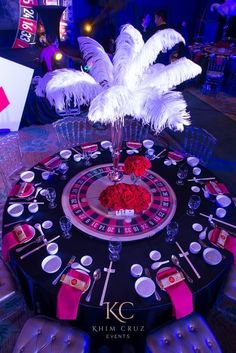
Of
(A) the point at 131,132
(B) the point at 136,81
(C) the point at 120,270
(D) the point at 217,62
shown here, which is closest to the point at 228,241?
(C) the point at 120,270

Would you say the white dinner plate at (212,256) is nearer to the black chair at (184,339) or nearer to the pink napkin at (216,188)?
the black chair at (184,339)

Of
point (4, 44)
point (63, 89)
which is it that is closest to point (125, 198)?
point (63, 89)

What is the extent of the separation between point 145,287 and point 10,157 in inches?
102

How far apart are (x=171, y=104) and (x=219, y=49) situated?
690cm

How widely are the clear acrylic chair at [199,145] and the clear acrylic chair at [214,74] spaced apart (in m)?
4.03

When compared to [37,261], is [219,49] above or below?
above

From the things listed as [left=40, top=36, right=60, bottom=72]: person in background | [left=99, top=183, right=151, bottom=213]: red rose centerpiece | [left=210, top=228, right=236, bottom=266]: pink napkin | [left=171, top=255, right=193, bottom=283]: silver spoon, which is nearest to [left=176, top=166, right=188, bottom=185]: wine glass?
[left=99, top=183, right=151, bottom=213]: red rose centerpiece

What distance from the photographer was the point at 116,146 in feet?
8.85

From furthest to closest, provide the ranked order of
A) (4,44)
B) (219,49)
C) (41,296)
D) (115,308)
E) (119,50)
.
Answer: (4,44)
(219,49)
(119,50)
(41,296)
(115,308)

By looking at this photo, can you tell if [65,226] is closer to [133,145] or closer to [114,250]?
[114,250]

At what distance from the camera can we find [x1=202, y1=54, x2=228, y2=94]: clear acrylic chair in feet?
23.8

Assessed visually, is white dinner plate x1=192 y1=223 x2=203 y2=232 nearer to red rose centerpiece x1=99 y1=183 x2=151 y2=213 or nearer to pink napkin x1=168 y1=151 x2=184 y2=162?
red rose centerpiece x1=99 y1=183 x2=151 y2=213

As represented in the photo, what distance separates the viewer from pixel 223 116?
21.0ft

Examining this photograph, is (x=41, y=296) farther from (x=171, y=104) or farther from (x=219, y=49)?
(x=219, y=49)
